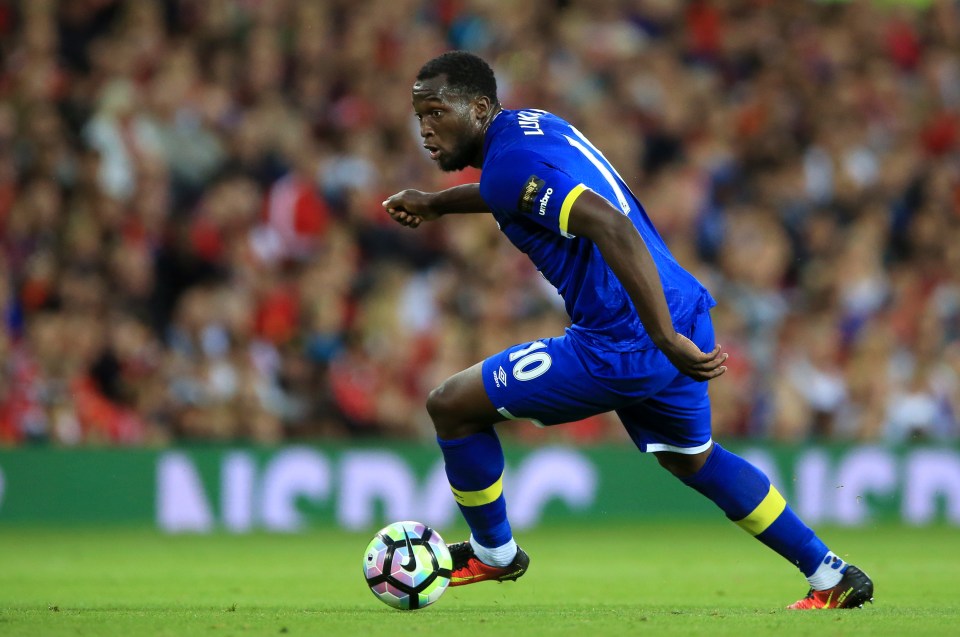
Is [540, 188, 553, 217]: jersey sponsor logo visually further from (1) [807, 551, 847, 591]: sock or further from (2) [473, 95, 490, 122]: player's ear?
(1) [807, 551, 847, 591]: sock

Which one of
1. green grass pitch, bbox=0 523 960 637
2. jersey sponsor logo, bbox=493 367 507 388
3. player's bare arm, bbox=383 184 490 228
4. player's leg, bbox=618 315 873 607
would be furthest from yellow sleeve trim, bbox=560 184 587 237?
green grass pitch, bbox=0 523 960 637

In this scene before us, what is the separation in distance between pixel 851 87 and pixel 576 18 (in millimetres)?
3383

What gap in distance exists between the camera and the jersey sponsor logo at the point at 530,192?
5.92m

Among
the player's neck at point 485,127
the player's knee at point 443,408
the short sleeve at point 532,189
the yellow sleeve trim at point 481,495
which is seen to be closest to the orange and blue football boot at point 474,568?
the yellow sleeve trim at point 481,495

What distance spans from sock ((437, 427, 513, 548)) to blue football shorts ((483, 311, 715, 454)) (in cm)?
28

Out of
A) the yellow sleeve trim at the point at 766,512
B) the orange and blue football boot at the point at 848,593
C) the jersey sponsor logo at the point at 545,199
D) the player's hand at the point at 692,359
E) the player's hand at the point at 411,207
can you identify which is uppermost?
the player's hand at the point at 411,207

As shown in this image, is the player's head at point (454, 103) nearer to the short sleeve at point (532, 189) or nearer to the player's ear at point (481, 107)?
the player's ear at point (481, 107)

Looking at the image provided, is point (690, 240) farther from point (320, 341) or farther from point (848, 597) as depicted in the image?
point (848, 597)

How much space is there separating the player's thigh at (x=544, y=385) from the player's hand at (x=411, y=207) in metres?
1.06

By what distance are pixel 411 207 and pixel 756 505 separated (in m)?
2.12

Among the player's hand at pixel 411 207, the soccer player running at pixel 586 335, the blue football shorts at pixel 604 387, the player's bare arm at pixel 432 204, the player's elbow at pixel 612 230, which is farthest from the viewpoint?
the player's hand at pixel 411 207

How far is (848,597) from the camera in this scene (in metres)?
6.47

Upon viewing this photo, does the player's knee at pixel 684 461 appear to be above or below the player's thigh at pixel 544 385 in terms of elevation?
below

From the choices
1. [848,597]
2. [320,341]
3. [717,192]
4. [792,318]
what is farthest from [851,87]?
[848,597]
